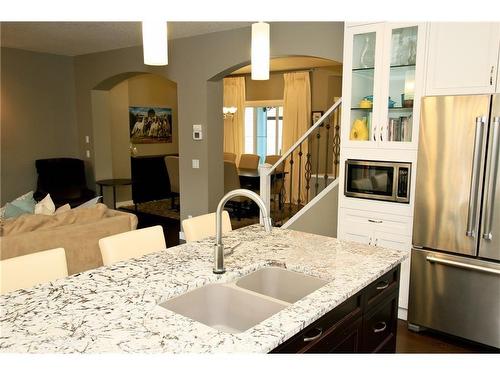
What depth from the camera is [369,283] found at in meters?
1.88

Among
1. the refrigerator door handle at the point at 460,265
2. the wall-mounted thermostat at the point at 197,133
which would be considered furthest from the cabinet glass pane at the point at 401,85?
the wall-mounted thermostat at the point at 197,133

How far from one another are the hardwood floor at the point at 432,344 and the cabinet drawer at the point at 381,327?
88 cm

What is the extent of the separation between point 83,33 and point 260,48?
398 centimetres

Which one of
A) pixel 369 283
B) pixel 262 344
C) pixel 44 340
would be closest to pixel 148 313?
pixel 44 340

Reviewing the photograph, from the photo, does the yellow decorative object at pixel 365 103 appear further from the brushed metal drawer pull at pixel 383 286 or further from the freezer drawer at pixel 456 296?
the brushed metal drawer pull at pixel 383 286

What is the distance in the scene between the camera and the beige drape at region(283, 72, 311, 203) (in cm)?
828

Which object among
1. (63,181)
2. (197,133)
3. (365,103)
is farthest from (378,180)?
(63,181)

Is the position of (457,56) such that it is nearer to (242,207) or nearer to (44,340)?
(44,340)

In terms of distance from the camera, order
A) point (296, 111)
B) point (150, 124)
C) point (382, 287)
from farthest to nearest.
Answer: point (150, 124) < point (296, 111) < point (382, 287)

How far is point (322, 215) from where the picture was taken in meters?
4.18

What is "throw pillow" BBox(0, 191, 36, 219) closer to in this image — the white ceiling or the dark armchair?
the white ceiling

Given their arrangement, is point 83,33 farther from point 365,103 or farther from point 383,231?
point 383,231

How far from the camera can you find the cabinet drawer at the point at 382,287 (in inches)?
75.8
